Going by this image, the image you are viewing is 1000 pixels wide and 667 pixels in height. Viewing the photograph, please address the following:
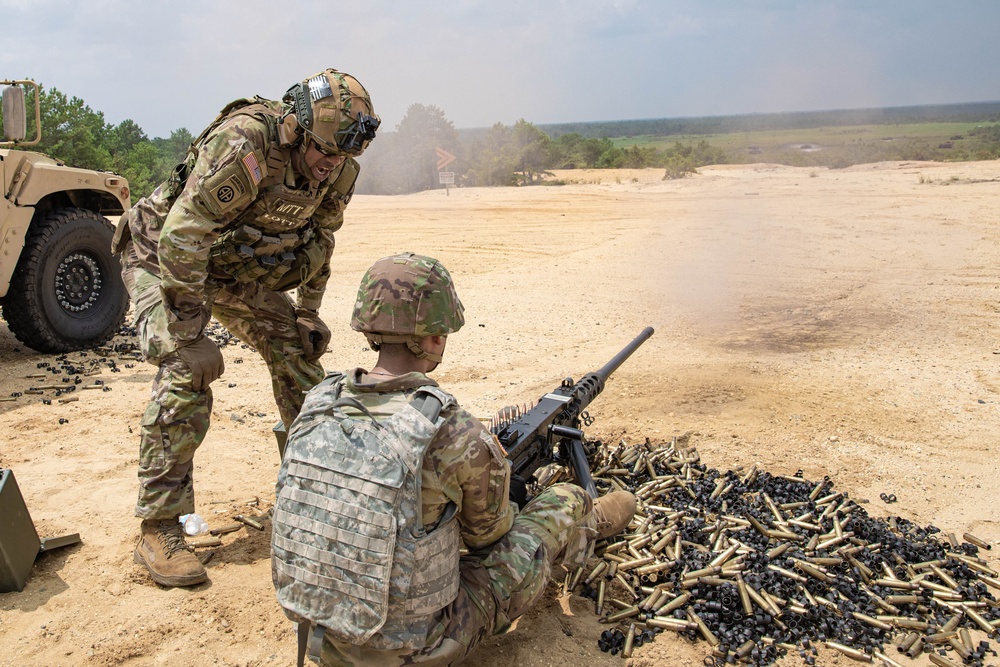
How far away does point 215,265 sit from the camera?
4.10m

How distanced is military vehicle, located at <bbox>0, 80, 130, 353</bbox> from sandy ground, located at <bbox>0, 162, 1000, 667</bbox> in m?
0.40

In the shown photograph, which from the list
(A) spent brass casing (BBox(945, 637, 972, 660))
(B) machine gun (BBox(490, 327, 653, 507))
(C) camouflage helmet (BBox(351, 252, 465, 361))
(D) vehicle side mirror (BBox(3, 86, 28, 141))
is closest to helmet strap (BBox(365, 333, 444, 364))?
(C) camouflage helmet (BBox(351, 252, 465, 361))

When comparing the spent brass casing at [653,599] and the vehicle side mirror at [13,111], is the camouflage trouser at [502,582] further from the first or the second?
the vehicle side mirror at [13,111]

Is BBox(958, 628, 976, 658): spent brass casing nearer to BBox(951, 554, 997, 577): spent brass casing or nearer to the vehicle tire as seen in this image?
BBox(951, 554, 997, 577): spent brass casing

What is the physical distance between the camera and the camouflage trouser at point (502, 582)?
2654 millimetres

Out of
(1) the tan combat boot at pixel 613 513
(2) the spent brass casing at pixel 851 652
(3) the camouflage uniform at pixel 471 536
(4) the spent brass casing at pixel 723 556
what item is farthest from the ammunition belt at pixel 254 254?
(2) the spent brass casing at pixel 851 652

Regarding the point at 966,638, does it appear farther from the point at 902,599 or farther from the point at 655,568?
the point at 655,568

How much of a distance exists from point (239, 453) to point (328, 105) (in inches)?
109

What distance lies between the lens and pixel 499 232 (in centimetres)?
1561

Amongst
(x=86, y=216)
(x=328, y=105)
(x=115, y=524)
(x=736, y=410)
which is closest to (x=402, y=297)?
(x=328, y=105)

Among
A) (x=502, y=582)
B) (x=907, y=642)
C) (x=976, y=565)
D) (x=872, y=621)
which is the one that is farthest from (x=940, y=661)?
(x=502, y=582)

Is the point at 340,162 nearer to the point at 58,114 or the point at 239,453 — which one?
the point at 239,453

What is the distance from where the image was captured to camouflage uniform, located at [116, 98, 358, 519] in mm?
3680

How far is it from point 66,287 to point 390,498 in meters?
6.57
